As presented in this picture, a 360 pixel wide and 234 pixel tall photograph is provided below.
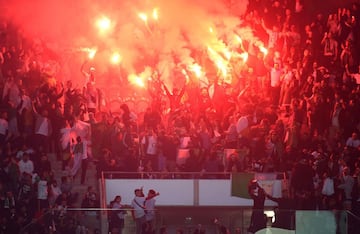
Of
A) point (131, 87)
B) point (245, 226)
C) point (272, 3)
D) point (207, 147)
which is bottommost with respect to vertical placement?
point (245, 226)

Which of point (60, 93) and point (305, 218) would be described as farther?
point (60, 93)

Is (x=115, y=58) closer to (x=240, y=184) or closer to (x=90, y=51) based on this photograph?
(x=90, y=51)

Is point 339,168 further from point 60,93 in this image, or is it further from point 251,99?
point 60,93

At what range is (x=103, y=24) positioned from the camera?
58.3 ft

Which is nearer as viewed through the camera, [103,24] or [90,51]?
[90,51]

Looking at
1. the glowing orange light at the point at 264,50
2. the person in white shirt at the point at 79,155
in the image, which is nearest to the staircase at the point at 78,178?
the person in white shirt at the point at 79,155

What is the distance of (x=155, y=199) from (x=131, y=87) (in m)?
3.28

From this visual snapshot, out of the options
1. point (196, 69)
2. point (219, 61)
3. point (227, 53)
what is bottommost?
point (196, 69)

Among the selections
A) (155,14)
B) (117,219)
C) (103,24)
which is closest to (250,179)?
(117,219)

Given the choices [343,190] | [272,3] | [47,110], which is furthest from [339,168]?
[47,110]

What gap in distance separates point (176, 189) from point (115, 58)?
3515 millimetres

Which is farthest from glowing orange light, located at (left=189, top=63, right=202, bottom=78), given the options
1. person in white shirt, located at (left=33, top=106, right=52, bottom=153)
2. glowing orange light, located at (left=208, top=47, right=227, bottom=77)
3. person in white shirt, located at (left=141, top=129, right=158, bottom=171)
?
person in white shirt, located at (left=33, top=106, right=52, bottom=153)

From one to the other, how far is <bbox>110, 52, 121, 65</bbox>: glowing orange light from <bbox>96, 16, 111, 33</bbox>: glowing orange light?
0.49 meters

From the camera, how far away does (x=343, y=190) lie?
14.9m
